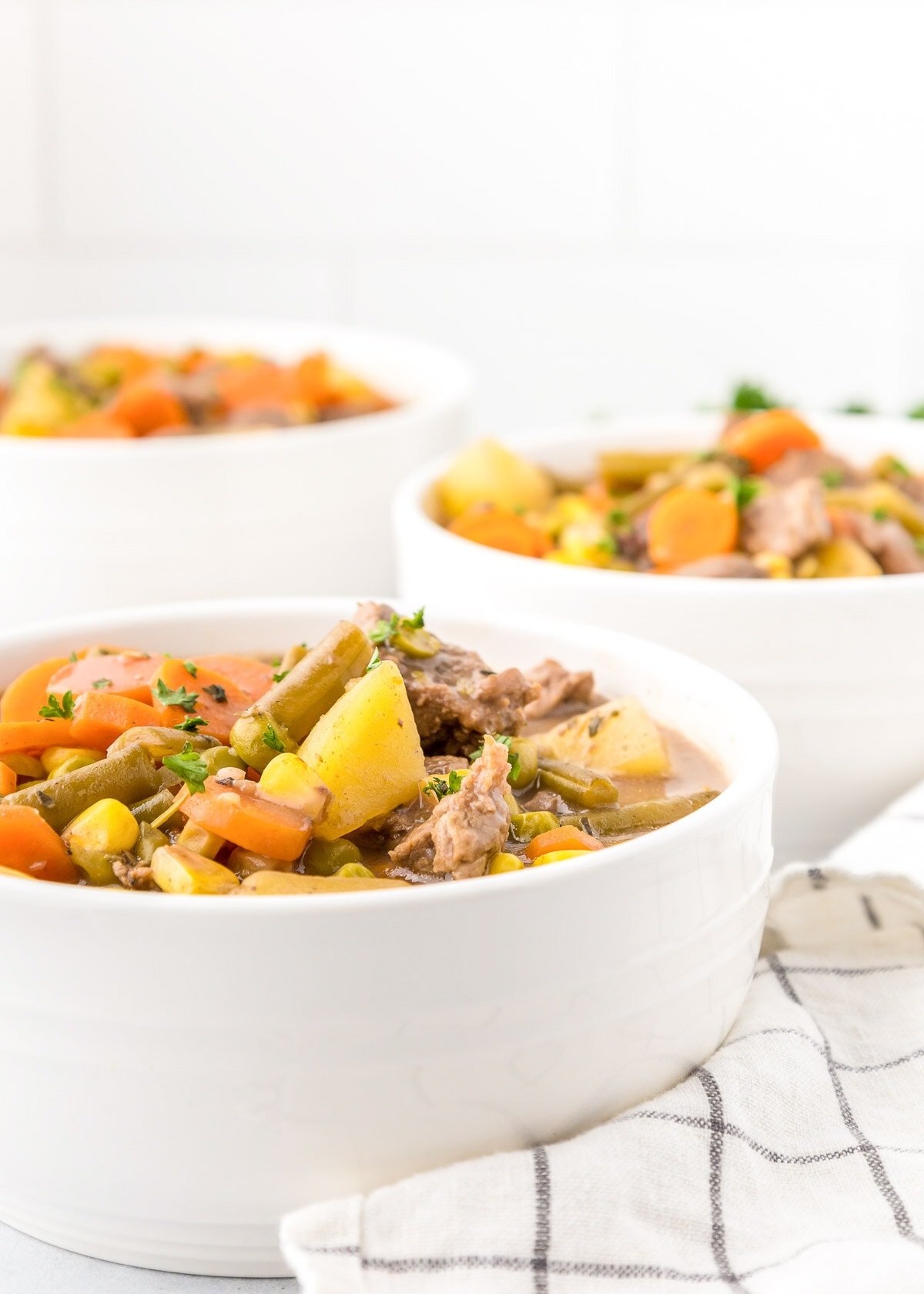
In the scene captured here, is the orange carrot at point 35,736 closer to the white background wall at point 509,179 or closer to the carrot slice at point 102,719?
the carrot slice at point 102,719

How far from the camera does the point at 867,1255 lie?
1460 millimetres

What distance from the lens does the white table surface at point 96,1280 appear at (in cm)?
153

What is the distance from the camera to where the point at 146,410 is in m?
3.37

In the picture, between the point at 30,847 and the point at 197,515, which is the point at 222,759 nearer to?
the point at 30,847

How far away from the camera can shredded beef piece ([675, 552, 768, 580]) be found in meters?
2.50

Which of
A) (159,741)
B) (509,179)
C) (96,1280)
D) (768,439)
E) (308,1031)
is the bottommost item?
(96,1280)

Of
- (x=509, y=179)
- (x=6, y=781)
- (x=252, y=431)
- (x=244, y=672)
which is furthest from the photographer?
(x=509, y=179)

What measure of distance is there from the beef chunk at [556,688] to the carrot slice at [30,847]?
68cm

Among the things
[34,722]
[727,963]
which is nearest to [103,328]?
[34,722]

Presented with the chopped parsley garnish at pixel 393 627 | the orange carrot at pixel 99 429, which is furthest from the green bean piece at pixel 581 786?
the orange carrot at pixel 99 429

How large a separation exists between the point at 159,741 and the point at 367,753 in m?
0.27

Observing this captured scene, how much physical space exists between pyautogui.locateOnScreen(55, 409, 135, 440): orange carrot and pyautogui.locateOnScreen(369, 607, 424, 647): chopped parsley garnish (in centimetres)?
143

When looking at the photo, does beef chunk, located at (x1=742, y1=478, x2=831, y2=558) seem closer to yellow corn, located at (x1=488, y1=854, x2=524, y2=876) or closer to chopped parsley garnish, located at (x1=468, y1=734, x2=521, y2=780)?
chopped parsley garnish, located at (x1=468, y1=734, x2=521, y2=780)

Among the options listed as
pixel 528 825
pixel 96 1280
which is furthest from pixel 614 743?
pixel 96 1280
